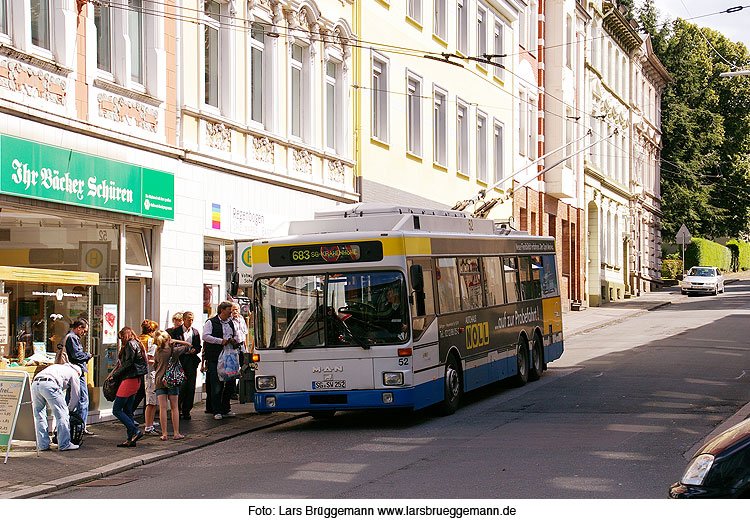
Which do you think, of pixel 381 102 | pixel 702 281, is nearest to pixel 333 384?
pixel 381 102

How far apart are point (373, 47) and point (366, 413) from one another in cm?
1283

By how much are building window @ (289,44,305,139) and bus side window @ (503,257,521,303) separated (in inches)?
250

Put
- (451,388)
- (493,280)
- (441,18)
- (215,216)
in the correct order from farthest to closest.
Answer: (441,18) → (215,216) → (493,280) → (451,388)

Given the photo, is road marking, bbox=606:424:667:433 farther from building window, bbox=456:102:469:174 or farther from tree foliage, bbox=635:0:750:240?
tree foliage, bbox=635:0:750:240

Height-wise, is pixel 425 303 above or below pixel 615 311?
above

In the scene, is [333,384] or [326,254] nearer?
[333,384]

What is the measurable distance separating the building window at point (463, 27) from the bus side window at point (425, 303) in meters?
20.7

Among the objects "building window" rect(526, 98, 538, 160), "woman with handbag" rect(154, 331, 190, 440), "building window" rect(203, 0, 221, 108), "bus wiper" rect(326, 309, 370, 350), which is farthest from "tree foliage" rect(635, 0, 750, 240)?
"woman with handbag" rect(154, 331, 190, 440)

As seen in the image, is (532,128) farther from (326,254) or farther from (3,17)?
(3,17)

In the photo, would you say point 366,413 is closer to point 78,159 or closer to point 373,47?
point 78,159

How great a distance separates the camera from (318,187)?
2492 centimetres

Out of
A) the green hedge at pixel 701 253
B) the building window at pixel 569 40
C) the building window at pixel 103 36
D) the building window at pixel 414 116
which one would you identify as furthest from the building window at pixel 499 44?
the green hedge at pixel 701 253

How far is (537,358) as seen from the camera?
72.6 feet

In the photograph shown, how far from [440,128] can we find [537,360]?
43.0 ft
